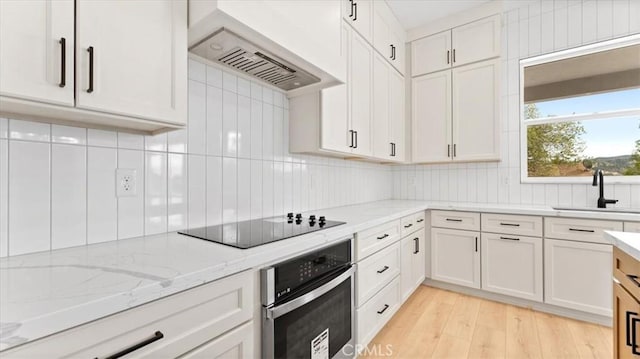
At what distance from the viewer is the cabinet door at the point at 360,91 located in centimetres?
216

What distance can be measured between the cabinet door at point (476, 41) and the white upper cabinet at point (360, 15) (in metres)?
1.10

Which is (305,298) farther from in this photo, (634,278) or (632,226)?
(632,226)

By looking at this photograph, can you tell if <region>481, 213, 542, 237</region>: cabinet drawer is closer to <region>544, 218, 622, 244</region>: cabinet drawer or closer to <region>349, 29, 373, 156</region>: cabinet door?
<region>544, 218, 622, 244</region>: cabinet drawer

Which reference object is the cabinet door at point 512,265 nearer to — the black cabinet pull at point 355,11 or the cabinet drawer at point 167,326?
the black cabinet pull at point 355,11

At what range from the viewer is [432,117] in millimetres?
3090

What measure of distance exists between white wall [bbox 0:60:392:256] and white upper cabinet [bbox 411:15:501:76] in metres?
1.87

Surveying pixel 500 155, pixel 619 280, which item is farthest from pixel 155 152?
pixel 500 155

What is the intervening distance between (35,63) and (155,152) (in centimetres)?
57

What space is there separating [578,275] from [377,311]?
1.67 meters

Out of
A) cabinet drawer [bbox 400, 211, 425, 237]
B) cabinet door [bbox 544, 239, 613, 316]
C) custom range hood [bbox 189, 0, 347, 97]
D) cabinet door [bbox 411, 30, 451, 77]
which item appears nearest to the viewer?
custom range hood [bbox 189, 0, 347, 97]

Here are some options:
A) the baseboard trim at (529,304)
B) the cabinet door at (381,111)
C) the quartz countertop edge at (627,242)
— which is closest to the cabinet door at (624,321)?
the quartz countertop edge at (627,242)

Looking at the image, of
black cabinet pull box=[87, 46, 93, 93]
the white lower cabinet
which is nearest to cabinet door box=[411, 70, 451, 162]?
the white lower cabinet

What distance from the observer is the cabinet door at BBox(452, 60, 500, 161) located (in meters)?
2.75

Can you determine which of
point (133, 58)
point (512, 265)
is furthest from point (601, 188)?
point (133, 58)
